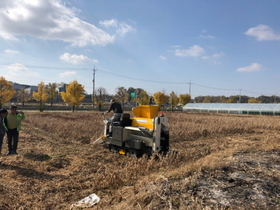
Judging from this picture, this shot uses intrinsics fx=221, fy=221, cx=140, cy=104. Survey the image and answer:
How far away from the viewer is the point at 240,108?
50.0 meters

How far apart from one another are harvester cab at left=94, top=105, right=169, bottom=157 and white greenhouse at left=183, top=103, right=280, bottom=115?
42.5 m

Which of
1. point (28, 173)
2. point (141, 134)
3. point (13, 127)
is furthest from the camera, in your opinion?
point (141, 134)

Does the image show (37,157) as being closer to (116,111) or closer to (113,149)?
(113,149)

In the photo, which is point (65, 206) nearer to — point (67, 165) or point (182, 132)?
point (67, 165)

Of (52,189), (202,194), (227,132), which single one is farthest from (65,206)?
(227,132)

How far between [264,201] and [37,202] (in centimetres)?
387

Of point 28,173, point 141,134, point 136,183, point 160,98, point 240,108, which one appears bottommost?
point 28,173

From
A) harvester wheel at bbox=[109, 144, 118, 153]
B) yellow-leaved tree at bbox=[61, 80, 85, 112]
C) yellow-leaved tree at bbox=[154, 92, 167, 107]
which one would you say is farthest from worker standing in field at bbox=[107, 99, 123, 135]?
yellow-leaved tree at bbox=[154, 92, 167, 107]

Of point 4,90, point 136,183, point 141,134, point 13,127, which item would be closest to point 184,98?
point 4,90

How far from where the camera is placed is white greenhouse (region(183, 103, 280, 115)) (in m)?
43.7

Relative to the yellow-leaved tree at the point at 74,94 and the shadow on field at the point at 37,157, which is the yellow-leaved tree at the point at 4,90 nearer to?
the yellow-leaved tree at the point at 74,94

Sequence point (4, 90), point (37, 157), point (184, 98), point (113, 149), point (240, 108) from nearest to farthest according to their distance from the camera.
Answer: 1. point (37, 157)
2. point (113, 149)
3. point (4, 90)
4. point (240, 108)
5. point (184, 98)

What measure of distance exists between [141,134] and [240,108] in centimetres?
4785

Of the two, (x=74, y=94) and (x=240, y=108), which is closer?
(x=74, y=94)
